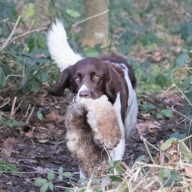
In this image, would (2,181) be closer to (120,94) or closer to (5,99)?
(120,94)

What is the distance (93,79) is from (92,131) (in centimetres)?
84

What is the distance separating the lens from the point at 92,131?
2238mm

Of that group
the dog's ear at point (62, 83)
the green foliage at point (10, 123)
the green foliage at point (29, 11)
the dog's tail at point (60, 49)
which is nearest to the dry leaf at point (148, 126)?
the dog's tail at point (60, 49)

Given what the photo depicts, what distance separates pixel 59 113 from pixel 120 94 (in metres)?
1.67

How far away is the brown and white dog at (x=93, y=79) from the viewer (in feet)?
9.64

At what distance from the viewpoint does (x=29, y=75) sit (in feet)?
13.5

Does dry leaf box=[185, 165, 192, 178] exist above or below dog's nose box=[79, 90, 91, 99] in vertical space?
below

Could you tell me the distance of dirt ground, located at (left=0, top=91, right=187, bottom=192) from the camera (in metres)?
3.04

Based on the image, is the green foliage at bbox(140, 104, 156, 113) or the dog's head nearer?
the dog's head

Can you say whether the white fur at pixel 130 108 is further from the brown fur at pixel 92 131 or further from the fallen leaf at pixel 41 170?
the brown fur at pixel 92 131

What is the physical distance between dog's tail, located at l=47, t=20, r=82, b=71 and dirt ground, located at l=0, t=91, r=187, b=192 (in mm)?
967

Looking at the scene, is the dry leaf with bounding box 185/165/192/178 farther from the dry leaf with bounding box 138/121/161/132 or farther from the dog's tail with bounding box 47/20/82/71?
the dry leaf with bounding box 138/121/161/132

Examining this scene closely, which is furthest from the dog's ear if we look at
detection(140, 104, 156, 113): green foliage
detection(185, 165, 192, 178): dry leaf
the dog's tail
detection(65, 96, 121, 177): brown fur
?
detection(140, 104, 156, 113): green foliage

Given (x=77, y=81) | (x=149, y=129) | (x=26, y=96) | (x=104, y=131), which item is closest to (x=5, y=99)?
(x=26, y=96)
